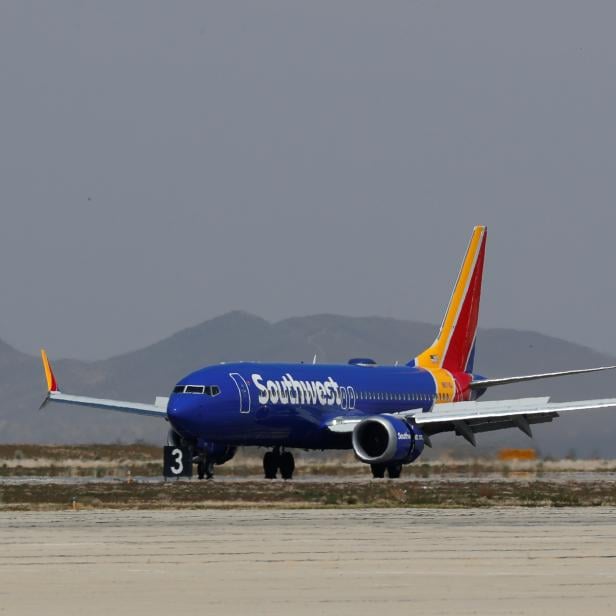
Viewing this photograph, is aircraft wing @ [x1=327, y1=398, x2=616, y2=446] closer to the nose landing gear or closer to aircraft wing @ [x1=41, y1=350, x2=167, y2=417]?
the nose landing gear

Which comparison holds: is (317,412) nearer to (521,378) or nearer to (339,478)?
(339,478)

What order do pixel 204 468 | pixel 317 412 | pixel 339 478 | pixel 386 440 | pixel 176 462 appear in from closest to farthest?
pixel 176 462 → pixel 204 468 → pixel 386 440 → pixel 339 478 → pixel 317 412

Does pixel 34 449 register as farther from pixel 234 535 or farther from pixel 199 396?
pixel 234 535

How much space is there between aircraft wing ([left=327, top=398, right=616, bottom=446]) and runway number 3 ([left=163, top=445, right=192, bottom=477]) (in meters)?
5.97

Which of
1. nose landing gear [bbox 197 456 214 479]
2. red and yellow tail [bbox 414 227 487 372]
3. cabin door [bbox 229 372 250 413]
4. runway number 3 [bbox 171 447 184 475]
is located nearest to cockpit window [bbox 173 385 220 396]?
cabin door [bbox 229 372 250 413]

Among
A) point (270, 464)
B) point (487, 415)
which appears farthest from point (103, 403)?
point (487, 415)

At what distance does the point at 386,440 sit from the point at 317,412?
2.61 meters

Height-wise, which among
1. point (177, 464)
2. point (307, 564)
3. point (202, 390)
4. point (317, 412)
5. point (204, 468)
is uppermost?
point (202, 390)

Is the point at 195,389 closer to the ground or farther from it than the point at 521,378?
closer to the ground

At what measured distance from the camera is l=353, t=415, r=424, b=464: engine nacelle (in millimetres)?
55875

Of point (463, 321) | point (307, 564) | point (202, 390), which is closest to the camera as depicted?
point (307, 564)

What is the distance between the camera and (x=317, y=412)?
58.2 metres

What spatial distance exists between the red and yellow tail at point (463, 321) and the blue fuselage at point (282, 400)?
4.49 meters

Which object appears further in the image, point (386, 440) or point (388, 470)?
point (388, 470)
